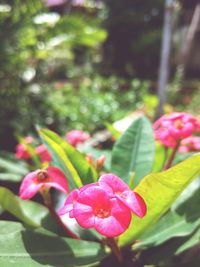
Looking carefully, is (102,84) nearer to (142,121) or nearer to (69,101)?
(69,101)

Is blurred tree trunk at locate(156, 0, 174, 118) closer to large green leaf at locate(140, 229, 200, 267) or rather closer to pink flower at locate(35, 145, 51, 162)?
pink flower at locate(35, 145, 51, 162)

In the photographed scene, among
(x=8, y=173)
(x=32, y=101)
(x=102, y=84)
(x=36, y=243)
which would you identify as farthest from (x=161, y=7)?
(x=36, y=243)

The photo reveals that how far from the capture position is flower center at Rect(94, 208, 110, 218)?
0.88m

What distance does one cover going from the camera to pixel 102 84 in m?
4.76

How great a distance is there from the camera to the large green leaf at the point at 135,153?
1404 mm

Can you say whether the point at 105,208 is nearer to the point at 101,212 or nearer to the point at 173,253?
the point at 101,212

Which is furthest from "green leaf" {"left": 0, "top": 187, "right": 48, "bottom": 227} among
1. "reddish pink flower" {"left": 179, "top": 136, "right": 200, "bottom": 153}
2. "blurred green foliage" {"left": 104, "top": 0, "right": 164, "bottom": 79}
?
"blurred green foliage" {"left": 104, "top": 0, "right": 164, "bottom": 79}

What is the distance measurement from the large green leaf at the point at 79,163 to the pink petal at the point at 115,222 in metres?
0.32

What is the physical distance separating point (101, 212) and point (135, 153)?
0.58 m

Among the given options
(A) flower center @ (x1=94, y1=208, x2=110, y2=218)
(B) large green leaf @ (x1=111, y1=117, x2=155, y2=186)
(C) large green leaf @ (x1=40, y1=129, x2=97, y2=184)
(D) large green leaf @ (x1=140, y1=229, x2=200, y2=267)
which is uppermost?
(A) flower center @ (x1=94, y1=208, x2=110, y2=218)

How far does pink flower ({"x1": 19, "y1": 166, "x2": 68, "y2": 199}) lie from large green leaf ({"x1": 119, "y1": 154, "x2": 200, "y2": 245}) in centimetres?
22

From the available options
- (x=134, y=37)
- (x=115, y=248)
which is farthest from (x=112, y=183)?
(x=134, y=37)

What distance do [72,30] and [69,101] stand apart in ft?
2.68

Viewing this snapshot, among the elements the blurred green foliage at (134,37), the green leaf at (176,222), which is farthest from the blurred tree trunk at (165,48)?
the blurred green foliage at (134,37)
